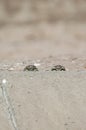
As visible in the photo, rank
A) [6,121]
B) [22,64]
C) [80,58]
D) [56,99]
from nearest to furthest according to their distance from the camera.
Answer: [6,121] → [56,99] → [22,64] → [80,58]

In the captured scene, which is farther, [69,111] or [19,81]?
[19,81]

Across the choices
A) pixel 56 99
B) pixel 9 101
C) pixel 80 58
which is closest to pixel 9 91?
pixel 9 101

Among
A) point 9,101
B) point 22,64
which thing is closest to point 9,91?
point 9,101

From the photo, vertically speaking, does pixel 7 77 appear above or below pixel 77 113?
above

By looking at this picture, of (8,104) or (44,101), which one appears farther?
(44,101)

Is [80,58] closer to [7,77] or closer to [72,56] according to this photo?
[72,56]

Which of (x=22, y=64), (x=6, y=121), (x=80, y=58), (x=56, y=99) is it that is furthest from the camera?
(x=80, y=58)
